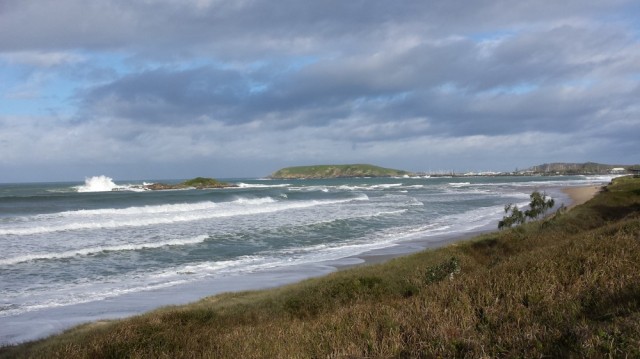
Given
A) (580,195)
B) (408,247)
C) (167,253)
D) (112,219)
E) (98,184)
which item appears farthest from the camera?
(98,184)

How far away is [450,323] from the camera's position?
5.31m

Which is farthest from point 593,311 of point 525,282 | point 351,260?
point 351,260

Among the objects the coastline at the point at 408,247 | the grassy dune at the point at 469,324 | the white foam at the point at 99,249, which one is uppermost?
the grassy dune at the point at 469,324

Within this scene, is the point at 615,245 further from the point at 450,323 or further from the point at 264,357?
the point at 264,357

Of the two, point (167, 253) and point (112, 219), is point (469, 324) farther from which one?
point (112, 219)

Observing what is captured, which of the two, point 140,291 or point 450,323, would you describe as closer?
point 450,323

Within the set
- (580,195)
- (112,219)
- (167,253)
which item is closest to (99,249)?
(167,253)

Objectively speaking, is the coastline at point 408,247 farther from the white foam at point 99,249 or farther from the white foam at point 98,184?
the white foam at point 98,184

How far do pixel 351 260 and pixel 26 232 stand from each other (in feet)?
80.6

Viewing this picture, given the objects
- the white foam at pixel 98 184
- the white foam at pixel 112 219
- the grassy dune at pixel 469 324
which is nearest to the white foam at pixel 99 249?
the white foam at pixel 112 219

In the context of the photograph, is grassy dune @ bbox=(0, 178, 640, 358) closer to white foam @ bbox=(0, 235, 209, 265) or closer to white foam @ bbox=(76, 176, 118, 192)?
white foam @ bbox=(0, 235, 209, 265)

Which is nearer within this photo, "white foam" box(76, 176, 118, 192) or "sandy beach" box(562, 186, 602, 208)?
"sandy beach" box(562, 186, 602, 208)

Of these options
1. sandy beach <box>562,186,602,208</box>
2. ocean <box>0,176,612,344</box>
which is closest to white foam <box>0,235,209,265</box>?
ocean <box>0,176,612,344</box>

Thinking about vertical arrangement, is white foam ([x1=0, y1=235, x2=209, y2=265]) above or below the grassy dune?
below
